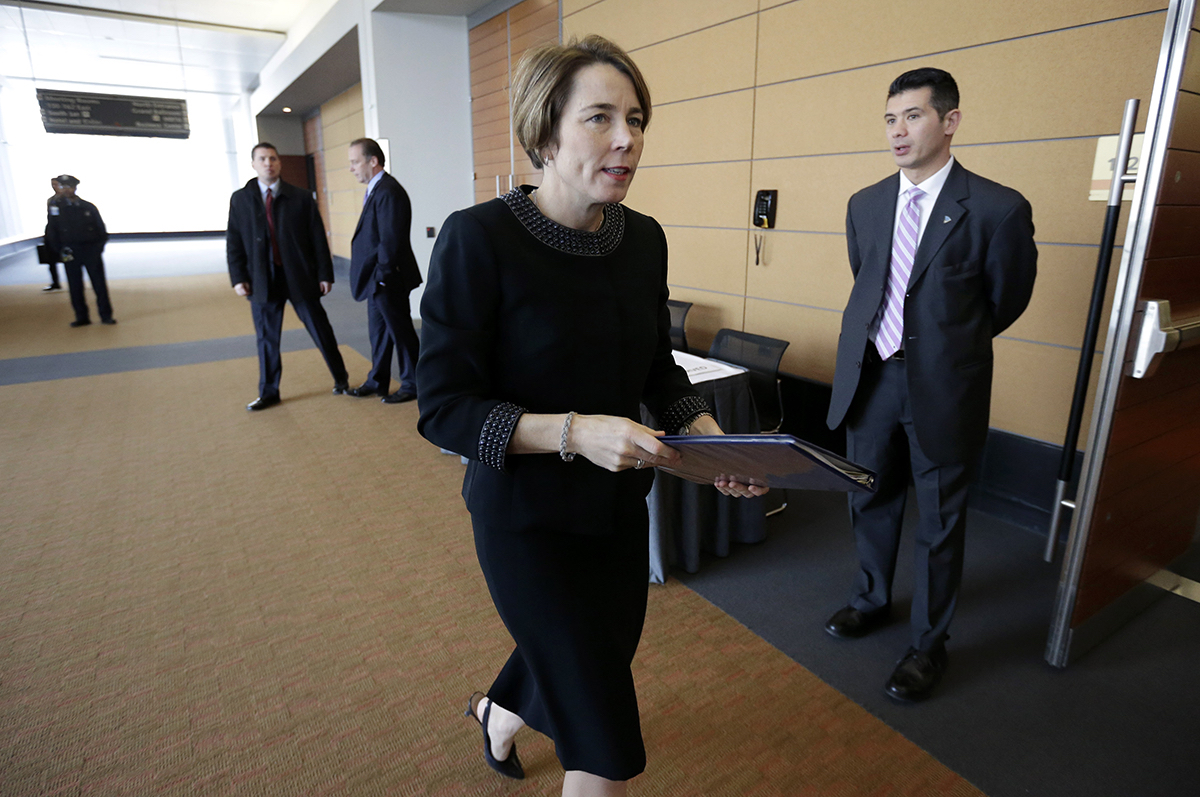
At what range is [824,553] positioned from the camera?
123 inches

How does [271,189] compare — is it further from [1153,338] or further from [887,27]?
[1153,338]

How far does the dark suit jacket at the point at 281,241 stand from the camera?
16.1ft

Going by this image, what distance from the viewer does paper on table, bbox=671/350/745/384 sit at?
9.77 feet

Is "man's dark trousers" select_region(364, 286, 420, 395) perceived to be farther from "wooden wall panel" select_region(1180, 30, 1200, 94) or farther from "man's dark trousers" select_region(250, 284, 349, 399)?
"wooden wall panel" select_region(1180, 30, 1200, 94)

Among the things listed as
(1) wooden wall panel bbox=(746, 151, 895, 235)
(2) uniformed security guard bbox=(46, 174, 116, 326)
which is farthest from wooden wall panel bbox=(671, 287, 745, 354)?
(2) uniformed security guard bbox=(46, 174, 116, 326)

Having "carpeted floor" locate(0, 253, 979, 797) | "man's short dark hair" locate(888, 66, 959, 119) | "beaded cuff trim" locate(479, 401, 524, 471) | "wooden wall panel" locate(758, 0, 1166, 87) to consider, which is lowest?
"carpeted floor" locate(0, 253, 979, 797)

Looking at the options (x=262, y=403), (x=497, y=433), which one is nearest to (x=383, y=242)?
(x=262, y=403)

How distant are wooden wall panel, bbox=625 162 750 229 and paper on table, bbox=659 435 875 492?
3726mm

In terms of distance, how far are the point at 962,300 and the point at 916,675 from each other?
1177 mm

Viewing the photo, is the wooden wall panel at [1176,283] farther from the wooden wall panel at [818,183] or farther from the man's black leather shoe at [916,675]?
the wooden wall panel at [818,183]

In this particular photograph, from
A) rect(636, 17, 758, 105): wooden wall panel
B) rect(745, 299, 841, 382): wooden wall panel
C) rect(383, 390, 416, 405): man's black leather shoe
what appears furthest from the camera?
rect(383, 390, 416, 405): man's black leather shoe

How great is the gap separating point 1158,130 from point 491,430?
195cm

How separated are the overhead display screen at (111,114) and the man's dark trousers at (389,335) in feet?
40.6

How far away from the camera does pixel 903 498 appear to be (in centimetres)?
242
